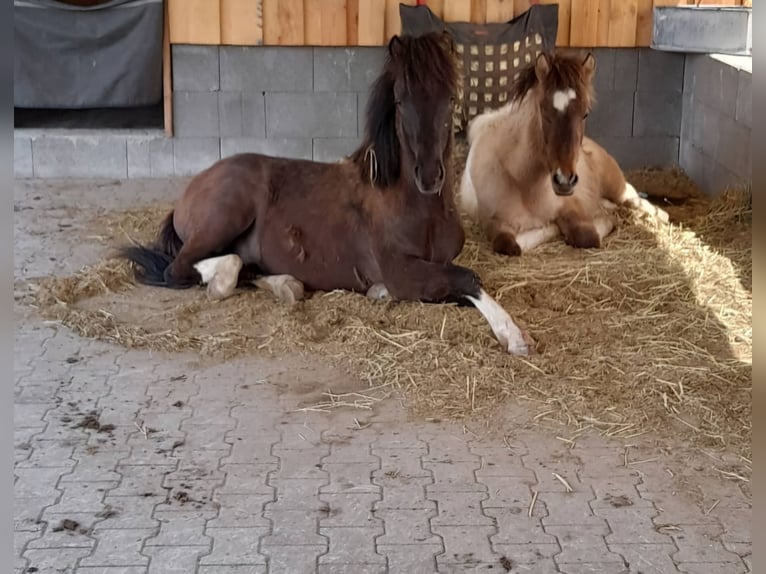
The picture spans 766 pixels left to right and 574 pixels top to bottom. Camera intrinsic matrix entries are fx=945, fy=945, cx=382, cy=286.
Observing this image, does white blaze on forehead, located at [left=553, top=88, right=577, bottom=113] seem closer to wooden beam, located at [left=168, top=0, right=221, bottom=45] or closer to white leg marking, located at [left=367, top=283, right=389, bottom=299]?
white leg marking, located at [left=367, top=283, right=389, bottom=299]

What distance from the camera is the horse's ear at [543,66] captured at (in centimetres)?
507

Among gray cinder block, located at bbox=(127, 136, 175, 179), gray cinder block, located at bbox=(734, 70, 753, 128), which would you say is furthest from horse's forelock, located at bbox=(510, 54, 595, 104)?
gray cinder block, located at bbox=(127, 136, 175, 179)

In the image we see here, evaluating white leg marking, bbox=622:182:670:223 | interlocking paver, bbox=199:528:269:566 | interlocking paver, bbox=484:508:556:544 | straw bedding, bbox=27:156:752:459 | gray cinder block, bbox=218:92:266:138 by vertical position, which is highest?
gray cinder block, bbox=218:92:266:138

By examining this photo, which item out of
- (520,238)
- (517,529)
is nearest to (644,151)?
(520,238)

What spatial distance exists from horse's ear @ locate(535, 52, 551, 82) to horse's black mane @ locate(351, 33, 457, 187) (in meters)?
1.08

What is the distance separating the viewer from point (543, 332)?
4098 mm

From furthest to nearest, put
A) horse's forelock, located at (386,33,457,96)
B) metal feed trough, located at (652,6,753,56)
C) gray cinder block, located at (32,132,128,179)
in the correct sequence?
gray cinder block, located at (32,132,128,179)
metal feed trough, located at (652,6,753,56)
horse's forelock, located at (386,33,457,96)

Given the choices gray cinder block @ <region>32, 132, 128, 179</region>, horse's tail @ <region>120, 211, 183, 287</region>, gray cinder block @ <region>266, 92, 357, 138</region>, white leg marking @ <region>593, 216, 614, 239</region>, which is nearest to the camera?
horse's tail @ <region>120, 211, 183, 287</region>

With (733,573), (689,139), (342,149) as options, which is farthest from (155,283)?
(689,139)

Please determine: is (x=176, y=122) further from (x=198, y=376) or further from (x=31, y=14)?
(x=198, y=376)

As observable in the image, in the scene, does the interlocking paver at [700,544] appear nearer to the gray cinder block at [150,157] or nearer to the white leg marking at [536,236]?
the white leg marking at [536,236]

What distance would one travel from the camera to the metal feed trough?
21.1 ft

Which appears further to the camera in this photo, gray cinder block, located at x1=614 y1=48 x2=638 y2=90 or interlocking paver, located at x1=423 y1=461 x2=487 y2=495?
gray cinder block, located at x1=614 y1=48 x2=638 y2=90

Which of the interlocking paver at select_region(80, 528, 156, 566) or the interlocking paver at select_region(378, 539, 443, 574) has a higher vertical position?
the interlocking paver at select_region(378, 539, 443, 574)
